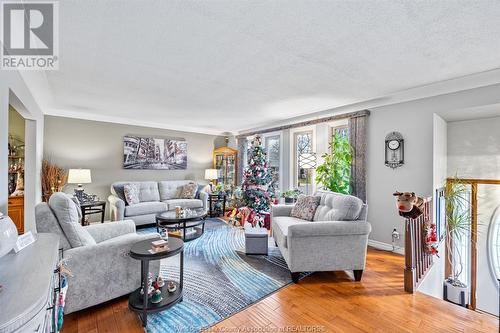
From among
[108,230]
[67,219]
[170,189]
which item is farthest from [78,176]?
[67,219]

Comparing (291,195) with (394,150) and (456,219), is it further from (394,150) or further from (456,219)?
(456,219)

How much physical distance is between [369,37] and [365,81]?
1.13m

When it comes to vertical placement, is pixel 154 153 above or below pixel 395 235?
above

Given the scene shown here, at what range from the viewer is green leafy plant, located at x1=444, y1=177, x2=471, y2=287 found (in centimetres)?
362

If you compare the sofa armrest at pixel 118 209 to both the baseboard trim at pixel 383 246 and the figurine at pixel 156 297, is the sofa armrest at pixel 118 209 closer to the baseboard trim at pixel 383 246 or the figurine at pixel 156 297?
the figurine at pixel 156 297

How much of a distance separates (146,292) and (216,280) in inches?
37.2

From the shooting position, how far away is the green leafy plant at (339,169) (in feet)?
13.7

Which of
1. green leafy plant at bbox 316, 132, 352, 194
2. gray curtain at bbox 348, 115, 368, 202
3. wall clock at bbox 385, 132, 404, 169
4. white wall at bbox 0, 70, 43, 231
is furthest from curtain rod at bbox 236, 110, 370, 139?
white wall at bbox 0, 70, 43, 231

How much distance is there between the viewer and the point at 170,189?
5.84 m

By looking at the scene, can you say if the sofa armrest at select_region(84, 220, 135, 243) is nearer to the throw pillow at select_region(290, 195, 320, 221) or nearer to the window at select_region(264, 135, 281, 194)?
the throw pillow at select_region(290, 195, 320, 221)

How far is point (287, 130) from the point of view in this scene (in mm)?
5547

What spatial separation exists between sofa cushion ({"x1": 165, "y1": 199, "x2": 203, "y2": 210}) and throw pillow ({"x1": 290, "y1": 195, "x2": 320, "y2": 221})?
104 inches

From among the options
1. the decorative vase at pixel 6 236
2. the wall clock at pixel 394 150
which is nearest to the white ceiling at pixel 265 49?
the wall clock at pixel 394 150

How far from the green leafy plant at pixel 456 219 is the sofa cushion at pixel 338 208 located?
6.36 feet
